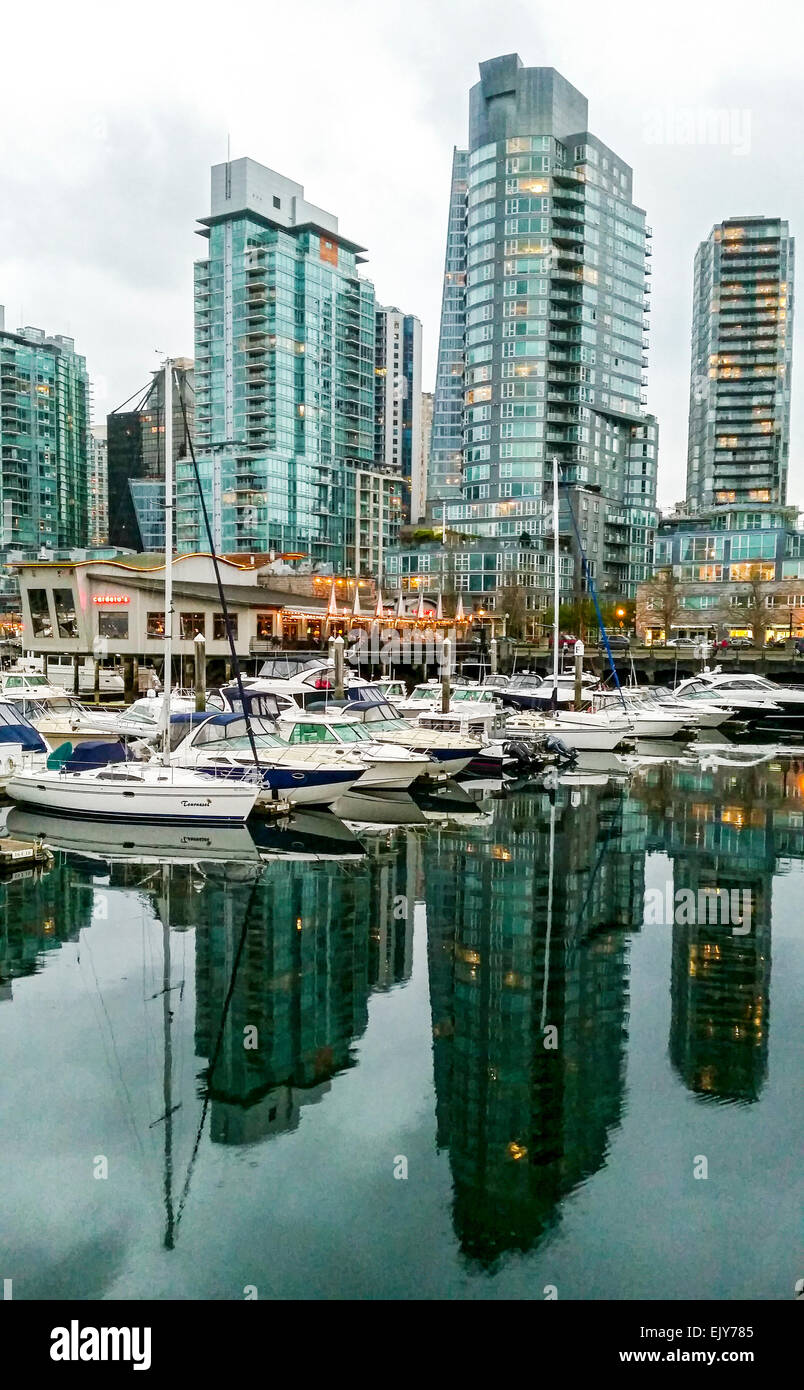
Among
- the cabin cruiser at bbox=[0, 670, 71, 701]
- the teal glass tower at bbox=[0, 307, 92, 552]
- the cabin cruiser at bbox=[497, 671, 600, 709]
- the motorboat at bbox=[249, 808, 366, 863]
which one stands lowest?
the motorboat at bbox=[249, 808, 366, 863]

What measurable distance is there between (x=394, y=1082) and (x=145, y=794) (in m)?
14.8

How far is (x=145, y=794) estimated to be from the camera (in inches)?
1017

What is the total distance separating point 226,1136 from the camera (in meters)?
11.5

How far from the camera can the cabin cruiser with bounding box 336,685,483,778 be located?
3470 centimetres

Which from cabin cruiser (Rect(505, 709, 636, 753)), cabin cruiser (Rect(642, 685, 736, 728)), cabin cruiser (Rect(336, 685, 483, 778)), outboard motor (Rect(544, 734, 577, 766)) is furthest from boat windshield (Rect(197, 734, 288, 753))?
cabin cruiser (Rect(642, 685, 736, 728))

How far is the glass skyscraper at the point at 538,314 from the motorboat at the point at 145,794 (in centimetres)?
9024

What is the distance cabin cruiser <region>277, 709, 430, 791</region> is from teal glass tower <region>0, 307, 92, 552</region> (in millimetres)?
141010

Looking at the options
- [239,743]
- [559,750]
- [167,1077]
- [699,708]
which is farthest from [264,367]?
[167,1077]

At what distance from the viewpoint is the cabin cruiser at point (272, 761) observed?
28.9 metres

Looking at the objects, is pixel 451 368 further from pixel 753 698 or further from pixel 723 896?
pixel 723 896

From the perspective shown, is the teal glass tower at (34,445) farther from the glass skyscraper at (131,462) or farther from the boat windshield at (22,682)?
the boat windshield at (22,682)

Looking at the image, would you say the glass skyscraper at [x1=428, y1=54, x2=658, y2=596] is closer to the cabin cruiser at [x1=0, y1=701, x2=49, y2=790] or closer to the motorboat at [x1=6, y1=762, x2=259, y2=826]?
the cabin cruiser at [x1=0, y1=701, x2=49, y2=790]

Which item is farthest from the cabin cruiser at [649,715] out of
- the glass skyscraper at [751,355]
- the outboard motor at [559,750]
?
the glass skyscraper at [751,355]

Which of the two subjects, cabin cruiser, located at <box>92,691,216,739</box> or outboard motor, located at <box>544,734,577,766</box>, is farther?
outboard motor, located at <box>544,734,577,766</box>
